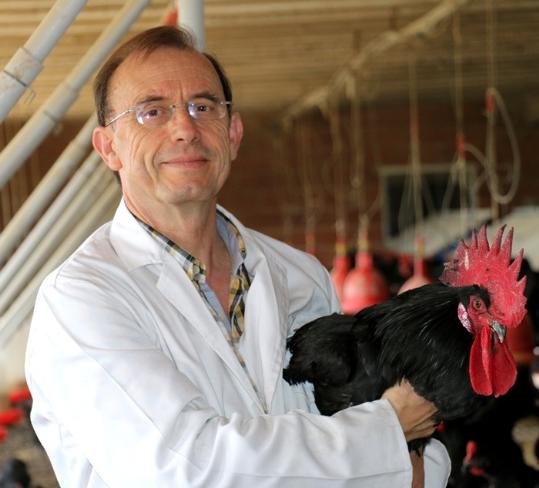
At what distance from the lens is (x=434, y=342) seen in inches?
67.1

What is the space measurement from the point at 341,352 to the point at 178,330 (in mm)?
423

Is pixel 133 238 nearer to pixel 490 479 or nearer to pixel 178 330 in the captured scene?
pixel 178 330

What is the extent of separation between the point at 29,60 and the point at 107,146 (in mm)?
206

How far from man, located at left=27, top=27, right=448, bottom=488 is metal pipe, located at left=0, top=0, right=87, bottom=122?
0.38 ft

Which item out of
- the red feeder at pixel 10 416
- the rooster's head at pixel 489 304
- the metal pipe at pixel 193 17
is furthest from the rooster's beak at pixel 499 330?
the red feeder at pixel 10 416

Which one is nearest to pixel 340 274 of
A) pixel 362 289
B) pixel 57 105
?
pixel 362 289

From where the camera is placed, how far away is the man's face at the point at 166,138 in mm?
1572

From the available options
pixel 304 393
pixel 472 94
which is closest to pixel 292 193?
pixel 472 94

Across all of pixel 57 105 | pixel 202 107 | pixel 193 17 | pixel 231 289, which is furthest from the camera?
pixel 193 17

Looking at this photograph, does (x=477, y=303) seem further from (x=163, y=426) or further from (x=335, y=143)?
(x=335, y=143)

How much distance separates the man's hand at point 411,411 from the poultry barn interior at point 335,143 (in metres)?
0.80

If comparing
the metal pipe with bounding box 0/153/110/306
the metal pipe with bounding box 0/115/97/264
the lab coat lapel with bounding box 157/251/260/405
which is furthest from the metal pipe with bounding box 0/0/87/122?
the metal pipe with bounding box 0/153/110/306

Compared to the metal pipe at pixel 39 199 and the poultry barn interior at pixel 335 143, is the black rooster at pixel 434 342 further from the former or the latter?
the metal pipe at pixel 39 199

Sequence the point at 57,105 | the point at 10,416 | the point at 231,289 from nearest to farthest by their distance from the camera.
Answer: the point at 231,289
the point at 57,105
the point at 10,416
